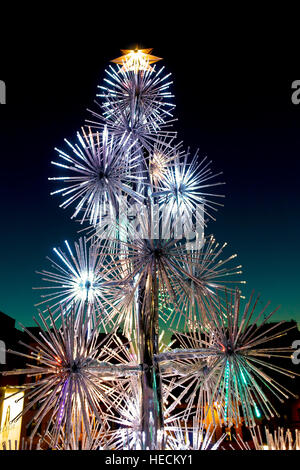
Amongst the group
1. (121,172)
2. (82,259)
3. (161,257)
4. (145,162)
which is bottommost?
(161,257)

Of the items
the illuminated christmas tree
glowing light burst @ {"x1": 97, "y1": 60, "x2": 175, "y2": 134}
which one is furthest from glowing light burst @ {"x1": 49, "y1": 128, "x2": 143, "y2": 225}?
glowing light burst @ {"x1": 97, "y1": 60, "x2": 175, "y2": 134}

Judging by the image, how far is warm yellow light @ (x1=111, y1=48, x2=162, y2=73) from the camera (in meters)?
3.28

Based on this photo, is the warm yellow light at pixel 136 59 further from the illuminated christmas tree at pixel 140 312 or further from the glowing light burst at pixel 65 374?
the glowing light burst at pixel 65 374

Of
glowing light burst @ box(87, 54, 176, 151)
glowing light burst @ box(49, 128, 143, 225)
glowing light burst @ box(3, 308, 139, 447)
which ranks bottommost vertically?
glowing light burst @ box(3, 308, 139, 447)

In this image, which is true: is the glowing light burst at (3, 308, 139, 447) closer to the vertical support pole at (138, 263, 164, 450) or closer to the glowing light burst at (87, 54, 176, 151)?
the vertical support pole at (138, 263, 164, 450)

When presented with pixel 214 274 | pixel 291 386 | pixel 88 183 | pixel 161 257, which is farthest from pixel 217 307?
pixel 291 386

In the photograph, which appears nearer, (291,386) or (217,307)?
(217,307)

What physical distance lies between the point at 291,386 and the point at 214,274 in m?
19.7

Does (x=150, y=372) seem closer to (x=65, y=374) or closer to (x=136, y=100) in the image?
(x=65, y=374)

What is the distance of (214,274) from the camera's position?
2615 millimetres

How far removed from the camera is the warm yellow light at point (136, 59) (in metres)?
3.28

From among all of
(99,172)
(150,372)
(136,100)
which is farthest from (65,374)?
(136,100)

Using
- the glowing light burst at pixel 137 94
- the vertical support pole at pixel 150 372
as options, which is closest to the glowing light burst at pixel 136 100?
the glowing light burst at pixel 137 94
